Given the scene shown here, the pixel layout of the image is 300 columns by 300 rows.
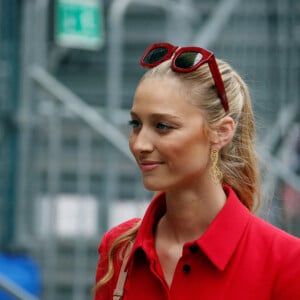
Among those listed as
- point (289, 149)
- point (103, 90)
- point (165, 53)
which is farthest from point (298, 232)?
point (165, 53)

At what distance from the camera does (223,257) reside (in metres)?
2.81

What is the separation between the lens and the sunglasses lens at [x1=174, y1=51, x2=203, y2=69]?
2.89 meters

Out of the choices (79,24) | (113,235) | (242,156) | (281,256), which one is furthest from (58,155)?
(281,256)

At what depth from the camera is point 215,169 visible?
2.95 m

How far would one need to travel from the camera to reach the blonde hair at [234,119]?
9.43ft

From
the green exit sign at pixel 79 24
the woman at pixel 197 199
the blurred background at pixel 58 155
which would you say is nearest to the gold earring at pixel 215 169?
the woman at pixel 197 199

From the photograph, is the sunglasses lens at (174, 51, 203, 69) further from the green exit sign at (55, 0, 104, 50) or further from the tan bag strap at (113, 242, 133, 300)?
the green exit sign at (55, 0, 104, 50)

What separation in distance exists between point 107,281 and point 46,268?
13.5 ft

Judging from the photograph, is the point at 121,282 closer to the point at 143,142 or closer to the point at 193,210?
the point at 193,210

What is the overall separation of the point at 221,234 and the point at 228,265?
0.09 m

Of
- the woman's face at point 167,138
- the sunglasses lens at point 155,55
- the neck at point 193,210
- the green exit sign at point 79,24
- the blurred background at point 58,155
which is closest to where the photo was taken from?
the woman's face at point 167,138

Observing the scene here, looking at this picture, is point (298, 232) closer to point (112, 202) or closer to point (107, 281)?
point (112, 202)

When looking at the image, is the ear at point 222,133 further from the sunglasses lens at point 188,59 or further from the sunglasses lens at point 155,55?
the sunglasses lens at point 155,55

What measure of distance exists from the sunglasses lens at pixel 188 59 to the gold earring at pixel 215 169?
0.82 feet
